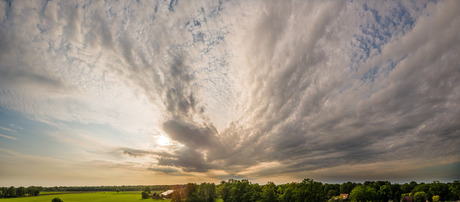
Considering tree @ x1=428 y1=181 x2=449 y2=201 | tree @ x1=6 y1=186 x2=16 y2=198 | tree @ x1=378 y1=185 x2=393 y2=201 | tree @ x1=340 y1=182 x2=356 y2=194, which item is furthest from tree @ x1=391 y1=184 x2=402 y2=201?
tree @ x1=6 y1=186 x2=16 y2=198

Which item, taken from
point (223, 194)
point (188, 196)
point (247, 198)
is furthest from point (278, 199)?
point (188, 196)

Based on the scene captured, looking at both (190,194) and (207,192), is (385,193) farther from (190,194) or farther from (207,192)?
(190,194)

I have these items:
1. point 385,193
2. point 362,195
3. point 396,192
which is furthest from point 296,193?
point 396,192

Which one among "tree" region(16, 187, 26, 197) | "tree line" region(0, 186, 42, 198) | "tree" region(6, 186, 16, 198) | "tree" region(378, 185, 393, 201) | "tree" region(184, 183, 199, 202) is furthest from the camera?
"tree" region(16, 187, 26, 197)

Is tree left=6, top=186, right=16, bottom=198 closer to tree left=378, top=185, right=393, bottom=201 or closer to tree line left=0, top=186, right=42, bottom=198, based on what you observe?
tree line left=0, top=186, right=42, bottom=198

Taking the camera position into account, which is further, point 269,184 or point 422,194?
point 422,194

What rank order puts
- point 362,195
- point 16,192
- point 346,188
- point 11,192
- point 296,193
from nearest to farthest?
1. point 296,193
2. point 362,195
3. point 11,192
4. point 16,192
5. point 346,188

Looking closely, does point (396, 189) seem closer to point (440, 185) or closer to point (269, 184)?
point (440, 185)

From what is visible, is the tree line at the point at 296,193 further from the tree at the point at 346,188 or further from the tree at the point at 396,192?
the tree at the point at 346,188

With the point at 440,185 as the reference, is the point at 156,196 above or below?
below

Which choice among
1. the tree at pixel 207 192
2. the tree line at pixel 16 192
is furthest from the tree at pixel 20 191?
the tree at pixel 207 192

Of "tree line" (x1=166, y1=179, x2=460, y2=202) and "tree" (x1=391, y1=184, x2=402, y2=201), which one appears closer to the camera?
"tree line" (x1=166, y1=179, x2=460, y2=202)
